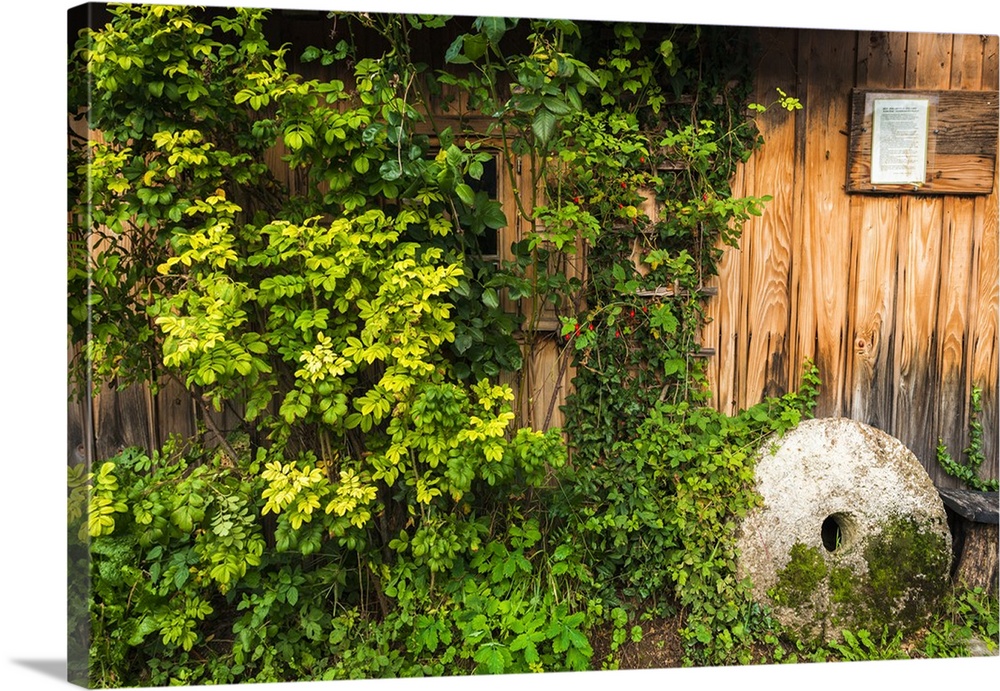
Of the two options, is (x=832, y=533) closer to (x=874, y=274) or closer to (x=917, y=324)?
(x=917, y=324)

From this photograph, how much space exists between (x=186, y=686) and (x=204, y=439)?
93 cm

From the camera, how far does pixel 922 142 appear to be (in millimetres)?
4039

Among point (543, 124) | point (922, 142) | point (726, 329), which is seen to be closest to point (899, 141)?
point (922, 142)

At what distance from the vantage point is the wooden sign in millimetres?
4023

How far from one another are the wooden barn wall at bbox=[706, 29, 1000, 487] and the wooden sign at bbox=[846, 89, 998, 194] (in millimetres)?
47

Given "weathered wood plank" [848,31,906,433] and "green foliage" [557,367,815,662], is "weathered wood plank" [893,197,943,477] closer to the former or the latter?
"weathered wood plank" [848,31,906,433]

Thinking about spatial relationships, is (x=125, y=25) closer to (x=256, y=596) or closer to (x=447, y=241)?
(x=447, y=241)

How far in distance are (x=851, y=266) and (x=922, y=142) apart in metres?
0.64

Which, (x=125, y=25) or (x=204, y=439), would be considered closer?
(x=125, y=25)

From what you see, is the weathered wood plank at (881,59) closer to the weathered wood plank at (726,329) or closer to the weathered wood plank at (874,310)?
the weathered wood plank at (874,310)

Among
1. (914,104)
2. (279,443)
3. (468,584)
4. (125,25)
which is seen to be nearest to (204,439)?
(279,443)

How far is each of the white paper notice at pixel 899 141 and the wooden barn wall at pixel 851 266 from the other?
8 cm

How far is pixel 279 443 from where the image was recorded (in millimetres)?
3588

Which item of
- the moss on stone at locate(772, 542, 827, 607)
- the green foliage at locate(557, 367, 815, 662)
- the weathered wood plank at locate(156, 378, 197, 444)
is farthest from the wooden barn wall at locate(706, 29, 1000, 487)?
the weathered wood plank at locate(156, 378, 197, 444)
